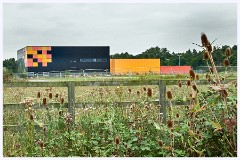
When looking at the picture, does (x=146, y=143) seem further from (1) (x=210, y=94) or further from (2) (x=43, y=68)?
(2) (x=43, y=68)

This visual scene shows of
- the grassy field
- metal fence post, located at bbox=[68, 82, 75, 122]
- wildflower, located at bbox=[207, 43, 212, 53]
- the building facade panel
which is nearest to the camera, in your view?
wildflower, located at bbox=[207, 43, 212, 53]

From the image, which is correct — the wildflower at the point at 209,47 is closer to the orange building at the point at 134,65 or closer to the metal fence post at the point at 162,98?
the metal fence post at the point at 162,98

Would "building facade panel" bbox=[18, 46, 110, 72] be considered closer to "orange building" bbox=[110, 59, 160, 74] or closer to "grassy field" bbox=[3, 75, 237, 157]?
"orange building" bbox=[110, 59, 160, 74]

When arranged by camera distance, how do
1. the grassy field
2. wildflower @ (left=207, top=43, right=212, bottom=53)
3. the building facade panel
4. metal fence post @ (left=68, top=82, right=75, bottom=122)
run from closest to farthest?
wildflower @ (left=207, top=43, right=212, bottom=53) < the grassy field < metal fence post @ (left=68, top=82, right=75, bottom=122) < the building facade panel

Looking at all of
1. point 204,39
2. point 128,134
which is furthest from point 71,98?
point 204,39

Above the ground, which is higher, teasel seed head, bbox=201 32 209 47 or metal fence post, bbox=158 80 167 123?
teasel seed head, bbox=201 32 209 47

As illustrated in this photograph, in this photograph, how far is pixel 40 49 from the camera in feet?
186

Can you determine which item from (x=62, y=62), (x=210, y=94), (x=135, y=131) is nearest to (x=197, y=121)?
(x=210, y=94)

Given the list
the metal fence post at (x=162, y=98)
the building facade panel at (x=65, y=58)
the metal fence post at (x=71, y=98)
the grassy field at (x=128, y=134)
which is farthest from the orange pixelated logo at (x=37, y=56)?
the grassy field at (x=128, y=134)

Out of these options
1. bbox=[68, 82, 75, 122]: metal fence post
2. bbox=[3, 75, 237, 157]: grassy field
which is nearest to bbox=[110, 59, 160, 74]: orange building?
bbox=[68, 82, 75, 122]: metal fence post

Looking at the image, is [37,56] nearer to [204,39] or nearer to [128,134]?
[128,134]

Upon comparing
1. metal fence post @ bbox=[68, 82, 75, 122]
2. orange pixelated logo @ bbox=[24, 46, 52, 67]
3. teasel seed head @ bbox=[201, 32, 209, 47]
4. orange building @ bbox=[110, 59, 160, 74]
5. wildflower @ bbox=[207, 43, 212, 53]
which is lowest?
metal fence post @ bbox=[68, 82, 75, 122]

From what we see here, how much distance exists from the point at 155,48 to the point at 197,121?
132 ft

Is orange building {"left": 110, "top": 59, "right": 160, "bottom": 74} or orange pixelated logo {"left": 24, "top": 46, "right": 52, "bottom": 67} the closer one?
orange building {"left": 110, "top": 59, "right": 160, "bottom": 74}
